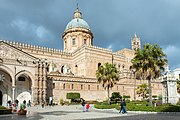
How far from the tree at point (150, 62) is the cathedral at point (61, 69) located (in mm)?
19670

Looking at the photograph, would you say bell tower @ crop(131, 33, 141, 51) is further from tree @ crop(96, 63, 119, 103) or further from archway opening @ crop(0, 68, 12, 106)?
archway opening @ crop(0, 68, 12, 106)

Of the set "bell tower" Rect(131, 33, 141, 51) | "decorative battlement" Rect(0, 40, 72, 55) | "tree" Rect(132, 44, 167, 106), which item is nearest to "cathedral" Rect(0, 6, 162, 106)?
"decorative battlement" Rect(0, 40, 72, 55)

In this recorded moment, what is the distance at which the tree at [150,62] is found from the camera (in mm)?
24953

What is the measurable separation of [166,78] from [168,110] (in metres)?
7.92

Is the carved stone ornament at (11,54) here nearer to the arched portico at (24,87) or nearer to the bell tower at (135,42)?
the arched portico at (24,87)

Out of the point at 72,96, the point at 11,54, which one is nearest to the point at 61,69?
the point at 72,96

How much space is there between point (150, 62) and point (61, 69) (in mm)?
33135

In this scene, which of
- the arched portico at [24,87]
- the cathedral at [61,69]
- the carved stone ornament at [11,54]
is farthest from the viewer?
the arched portico at [24,87]

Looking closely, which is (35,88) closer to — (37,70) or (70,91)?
(37,70)

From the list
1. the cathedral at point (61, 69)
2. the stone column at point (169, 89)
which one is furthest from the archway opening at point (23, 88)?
the stone column at point (169, 89)

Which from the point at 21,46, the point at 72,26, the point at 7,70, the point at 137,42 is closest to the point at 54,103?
the point at 7,70

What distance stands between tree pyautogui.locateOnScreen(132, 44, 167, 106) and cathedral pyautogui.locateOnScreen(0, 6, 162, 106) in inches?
774

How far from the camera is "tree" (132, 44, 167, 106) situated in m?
25.0

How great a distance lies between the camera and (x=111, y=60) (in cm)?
5891
